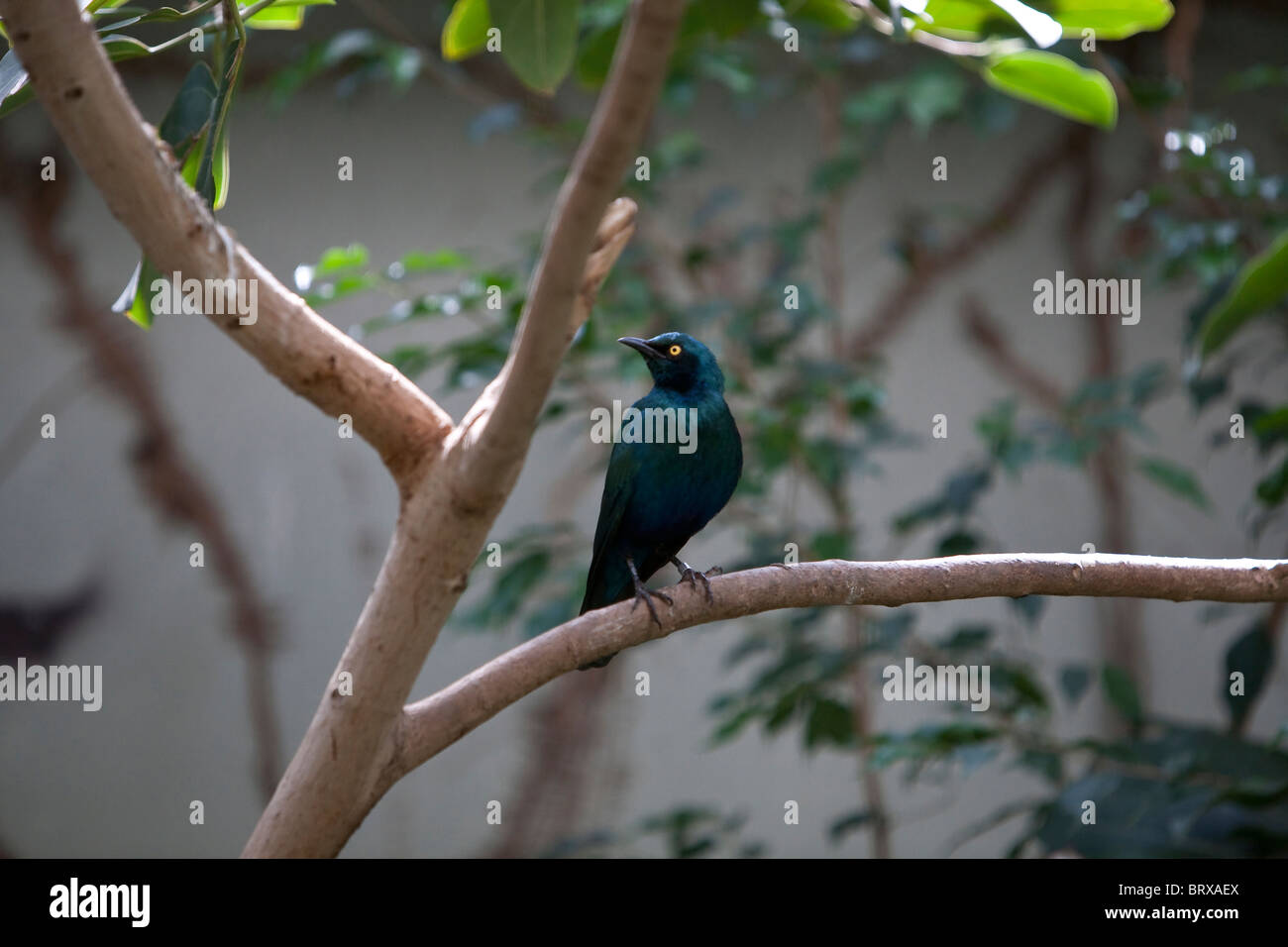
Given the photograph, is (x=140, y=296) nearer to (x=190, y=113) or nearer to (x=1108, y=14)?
(x=190, y=113)

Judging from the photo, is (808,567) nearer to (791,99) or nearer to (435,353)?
(435,353)

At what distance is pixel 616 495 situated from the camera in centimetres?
184

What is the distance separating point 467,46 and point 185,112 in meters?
0.43

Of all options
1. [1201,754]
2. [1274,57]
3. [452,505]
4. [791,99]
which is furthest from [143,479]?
[1274,57]

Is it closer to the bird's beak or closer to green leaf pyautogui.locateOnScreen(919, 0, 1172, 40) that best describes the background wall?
the bird's beak

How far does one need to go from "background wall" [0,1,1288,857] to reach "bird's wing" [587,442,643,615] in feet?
6.45

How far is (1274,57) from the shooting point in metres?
4.49

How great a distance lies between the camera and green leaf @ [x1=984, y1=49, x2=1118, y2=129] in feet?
4.42

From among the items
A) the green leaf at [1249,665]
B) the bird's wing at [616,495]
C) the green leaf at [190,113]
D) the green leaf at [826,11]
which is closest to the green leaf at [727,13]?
the green leaf at [826,11]

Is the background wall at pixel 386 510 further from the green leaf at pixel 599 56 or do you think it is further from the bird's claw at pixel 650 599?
the bird's claw at pixel 650 599

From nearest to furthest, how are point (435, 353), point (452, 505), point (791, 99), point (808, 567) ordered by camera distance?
1. point (452, 505)
2. point (808, 567)
3. point (435, 353)
4. point (791, 99)

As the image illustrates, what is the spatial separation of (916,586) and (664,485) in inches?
22.1

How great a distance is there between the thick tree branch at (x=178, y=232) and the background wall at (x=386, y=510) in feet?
8.46

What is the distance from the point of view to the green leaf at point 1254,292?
4.57 ft
